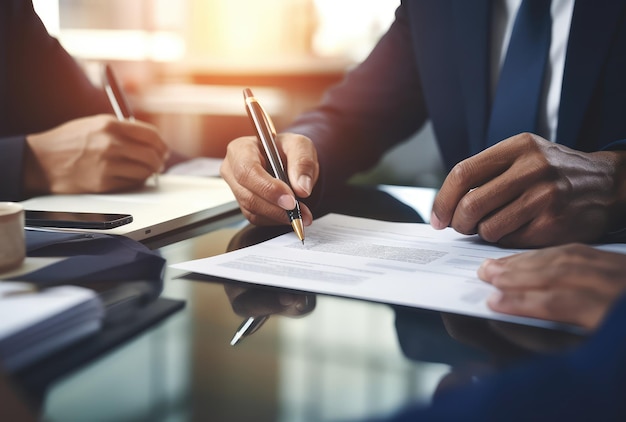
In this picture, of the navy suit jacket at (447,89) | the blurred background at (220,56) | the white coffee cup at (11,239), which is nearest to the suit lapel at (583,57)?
the navy suit jacket at (447,89)

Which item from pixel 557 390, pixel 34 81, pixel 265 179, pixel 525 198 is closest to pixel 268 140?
pixel 265 179

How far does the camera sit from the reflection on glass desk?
1.00 ft

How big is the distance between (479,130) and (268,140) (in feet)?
1.48

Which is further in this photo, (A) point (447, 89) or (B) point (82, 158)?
(A) point (447, 89)

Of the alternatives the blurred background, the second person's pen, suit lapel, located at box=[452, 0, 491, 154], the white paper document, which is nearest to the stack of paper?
the white paper document

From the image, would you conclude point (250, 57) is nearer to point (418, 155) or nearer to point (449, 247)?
point (418, 155)

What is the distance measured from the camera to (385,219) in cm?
75

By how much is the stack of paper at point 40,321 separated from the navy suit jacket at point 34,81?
106 cm

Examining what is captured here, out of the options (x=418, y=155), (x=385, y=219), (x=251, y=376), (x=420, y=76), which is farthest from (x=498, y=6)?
(x=418, y=155)

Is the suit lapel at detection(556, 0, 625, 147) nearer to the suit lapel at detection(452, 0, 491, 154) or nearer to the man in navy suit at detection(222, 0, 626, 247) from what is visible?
the man in navy suit at detection(222, 0, 626, 247)

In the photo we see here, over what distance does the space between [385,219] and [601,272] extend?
38cm

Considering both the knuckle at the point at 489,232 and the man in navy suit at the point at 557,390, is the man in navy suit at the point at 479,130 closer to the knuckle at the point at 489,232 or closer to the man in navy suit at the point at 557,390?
the knuckle at the point at 489,232

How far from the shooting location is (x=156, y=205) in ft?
2.56

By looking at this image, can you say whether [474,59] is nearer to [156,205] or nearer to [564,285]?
[156,205]
